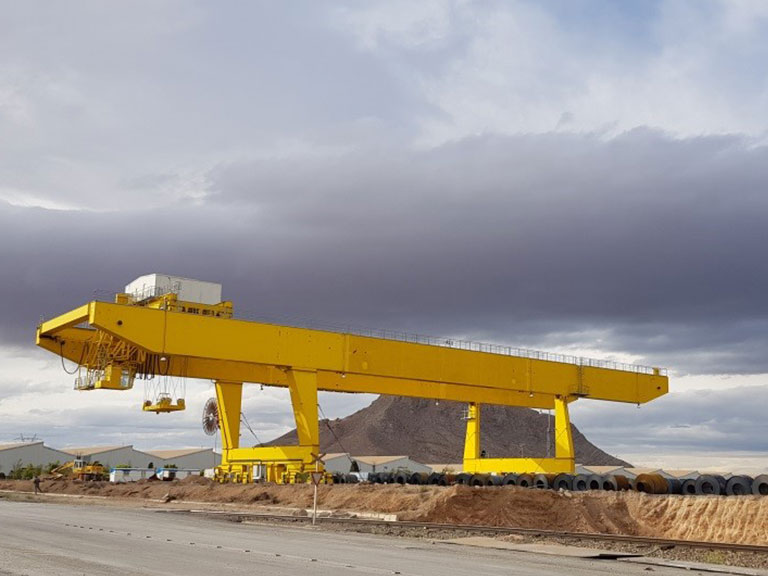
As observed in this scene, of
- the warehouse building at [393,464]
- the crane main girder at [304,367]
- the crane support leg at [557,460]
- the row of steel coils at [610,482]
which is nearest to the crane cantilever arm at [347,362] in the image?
the crane main girder at [304,367]

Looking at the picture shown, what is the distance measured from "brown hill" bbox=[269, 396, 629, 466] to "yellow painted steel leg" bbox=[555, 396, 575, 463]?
275 ft

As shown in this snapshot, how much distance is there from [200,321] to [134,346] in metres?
2.77

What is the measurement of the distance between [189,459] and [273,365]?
7169 cm

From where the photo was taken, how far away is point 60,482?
2142 inches

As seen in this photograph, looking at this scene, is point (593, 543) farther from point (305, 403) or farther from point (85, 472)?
point (85, 472)

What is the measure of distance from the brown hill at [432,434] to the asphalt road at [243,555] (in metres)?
112

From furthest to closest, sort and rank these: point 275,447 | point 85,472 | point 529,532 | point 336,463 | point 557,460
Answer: point 336,463
point 85,472
point 557,460
point 275,447
point 529,532

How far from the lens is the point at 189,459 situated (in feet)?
339

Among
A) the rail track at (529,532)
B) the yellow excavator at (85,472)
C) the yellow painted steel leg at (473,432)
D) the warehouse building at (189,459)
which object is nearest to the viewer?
the rail track at (529,532)

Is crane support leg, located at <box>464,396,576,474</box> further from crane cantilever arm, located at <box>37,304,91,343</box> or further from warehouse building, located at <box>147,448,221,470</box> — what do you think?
warehouse building, located at <box>147,448,221,470</box>

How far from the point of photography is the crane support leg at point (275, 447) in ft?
123

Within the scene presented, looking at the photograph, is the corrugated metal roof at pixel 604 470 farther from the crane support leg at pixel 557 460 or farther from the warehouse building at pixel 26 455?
the warehouse building at pixel 26 455

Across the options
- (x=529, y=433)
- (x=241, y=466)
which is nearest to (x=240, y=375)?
(x=241, y=466)

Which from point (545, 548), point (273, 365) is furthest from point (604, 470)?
point (545, 548)
